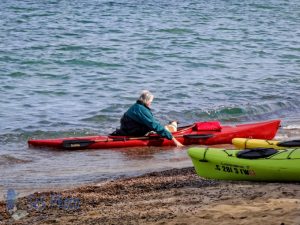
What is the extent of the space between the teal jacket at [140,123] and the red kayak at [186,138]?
130 mm

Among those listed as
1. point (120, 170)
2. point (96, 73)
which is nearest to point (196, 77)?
point (96, 73)

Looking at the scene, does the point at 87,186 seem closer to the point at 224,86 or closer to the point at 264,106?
the point at 264,106

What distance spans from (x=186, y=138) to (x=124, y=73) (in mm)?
5947

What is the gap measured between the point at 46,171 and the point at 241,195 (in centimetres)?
367

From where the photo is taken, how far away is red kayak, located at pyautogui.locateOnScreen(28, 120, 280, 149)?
10.5 metres

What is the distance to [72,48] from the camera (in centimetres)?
1880

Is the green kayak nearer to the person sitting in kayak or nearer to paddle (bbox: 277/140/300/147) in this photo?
paddle (bbox: 277/140/300/147)

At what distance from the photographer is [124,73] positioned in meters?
16.5

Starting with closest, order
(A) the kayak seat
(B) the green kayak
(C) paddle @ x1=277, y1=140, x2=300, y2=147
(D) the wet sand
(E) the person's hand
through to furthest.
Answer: (D) the wet sand, (B) the green kayak, (A) the kayak seat, (C) paddle @ x1=277, y1=140, x2=300, y2=147, (E) the person's hand

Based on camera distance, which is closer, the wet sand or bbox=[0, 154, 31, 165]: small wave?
the wet sand

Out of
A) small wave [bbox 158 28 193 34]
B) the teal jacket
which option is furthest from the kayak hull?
small wave [bbox 158 28 193 34]

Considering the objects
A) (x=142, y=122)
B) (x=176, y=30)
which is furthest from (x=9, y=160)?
(x=176, y=30)

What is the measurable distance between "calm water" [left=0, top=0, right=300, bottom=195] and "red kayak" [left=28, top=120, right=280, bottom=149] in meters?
0.21

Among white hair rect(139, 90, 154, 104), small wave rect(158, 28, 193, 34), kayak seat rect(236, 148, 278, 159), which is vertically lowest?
small wave rect(158, 28, 193, 34)
